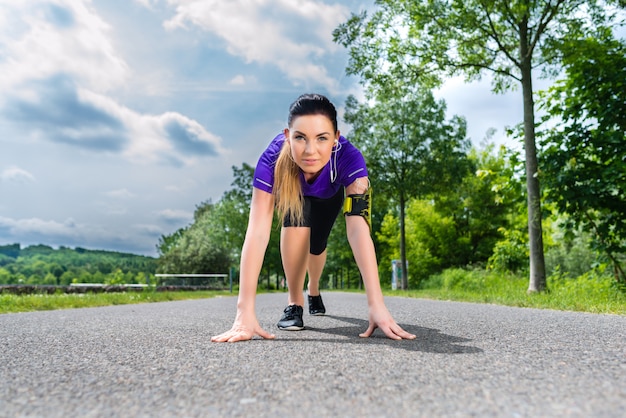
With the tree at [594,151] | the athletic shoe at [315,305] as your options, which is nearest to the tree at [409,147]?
the tree at [594,151]

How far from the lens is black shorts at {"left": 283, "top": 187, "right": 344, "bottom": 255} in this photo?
12.6 ft

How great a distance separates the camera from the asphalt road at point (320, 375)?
150 cm

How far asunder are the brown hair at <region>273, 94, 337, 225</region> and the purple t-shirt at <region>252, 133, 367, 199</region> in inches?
2.3

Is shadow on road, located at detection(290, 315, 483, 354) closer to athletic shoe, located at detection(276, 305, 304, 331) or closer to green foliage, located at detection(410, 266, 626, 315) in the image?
athletic shoe, located at detection(276, 305, 304, 331)

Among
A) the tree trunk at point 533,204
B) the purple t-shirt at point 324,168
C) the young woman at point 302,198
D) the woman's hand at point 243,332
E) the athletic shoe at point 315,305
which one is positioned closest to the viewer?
the woman's hand at point 243,332

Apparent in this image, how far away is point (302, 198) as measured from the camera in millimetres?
3594

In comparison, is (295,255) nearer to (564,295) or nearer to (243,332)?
(243,332)

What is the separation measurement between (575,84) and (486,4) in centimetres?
267

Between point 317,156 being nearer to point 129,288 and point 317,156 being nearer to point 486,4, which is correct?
point 486,4

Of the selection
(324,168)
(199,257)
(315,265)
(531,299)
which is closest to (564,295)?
(531,299)

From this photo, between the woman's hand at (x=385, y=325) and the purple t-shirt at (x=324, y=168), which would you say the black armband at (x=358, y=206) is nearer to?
the purple t-shirt at (x=324, y=168)

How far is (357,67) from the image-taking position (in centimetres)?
1302

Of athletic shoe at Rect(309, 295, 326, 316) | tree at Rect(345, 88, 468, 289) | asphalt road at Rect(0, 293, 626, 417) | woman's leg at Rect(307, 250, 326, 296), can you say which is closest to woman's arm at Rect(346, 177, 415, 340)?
asphalt road at Rect(0, 293, 626, 417)

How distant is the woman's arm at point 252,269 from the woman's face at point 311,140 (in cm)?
36
